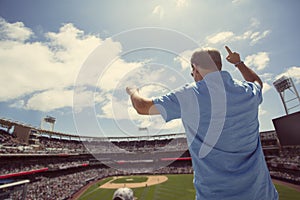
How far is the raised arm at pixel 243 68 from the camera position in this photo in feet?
6.22

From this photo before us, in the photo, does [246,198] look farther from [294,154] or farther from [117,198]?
[294,154]

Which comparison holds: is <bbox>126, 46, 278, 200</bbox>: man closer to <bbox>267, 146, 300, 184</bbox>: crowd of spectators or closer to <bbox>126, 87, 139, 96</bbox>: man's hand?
<bbox>126, 87, 139, 96</bbox>: man's hand

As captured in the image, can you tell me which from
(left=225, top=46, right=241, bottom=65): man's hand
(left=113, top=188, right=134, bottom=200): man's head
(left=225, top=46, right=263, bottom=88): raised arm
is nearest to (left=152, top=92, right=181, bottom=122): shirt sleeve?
(left=225, top=46, right=263, bottom=88): raised arm

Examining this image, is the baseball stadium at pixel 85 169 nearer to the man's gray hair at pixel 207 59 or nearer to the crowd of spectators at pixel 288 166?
the crowd of spectators at pixel 288 166

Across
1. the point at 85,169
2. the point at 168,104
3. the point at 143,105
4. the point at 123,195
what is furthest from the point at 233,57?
the point at 85,169

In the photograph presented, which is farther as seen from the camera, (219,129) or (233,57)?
(233,57)

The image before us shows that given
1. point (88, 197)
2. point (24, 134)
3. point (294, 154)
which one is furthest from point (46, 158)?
point (294, 154)

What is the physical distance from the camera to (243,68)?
6.66 feet

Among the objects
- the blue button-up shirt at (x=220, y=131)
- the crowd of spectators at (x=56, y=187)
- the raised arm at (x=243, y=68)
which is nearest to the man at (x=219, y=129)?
the blue button-up shirt at (x=220, y=131)

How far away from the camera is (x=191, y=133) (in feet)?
4.80

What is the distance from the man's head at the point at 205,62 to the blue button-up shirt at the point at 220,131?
0.09m

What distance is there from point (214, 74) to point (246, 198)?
36.5 inches

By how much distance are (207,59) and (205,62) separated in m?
0.03

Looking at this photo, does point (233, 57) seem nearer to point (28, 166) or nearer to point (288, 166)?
point (288, 166)
